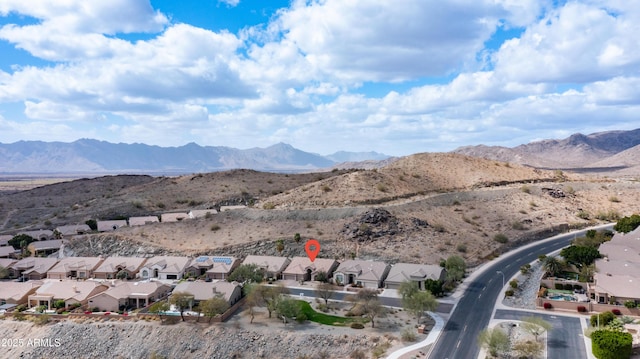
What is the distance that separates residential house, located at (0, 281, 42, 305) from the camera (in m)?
57.7

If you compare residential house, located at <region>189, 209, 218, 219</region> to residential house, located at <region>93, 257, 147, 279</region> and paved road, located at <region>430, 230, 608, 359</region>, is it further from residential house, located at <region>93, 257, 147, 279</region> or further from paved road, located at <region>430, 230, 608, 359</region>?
paved road, located at <region>430, 230, 608, 359</region>

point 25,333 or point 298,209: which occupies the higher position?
point 298,209

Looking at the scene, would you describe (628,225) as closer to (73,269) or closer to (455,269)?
(455,269)

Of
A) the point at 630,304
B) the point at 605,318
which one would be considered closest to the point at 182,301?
the point at 605,318

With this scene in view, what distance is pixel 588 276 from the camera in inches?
2255

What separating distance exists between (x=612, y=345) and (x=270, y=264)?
42323 millimetres

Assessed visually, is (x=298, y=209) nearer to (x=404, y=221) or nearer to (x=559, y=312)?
(x=404, y=221)

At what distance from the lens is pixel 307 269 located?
6456 centimetres

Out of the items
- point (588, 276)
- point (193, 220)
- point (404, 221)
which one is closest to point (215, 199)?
point (193, 220)

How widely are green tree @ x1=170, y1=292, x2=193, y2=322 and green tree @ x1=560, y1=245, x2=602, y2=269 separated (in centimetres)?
4854

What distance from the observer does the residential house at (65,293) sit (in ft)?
184

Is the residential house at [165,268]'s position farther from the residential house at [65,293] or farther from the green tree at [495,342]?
the green tree at [495,342]

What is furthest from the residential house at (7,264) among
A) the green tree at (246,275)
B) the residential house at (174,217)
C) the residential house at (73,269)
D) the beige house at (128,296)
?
the green tree at (246,275)

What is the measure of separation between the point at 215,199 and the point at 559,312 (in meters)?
81.1
